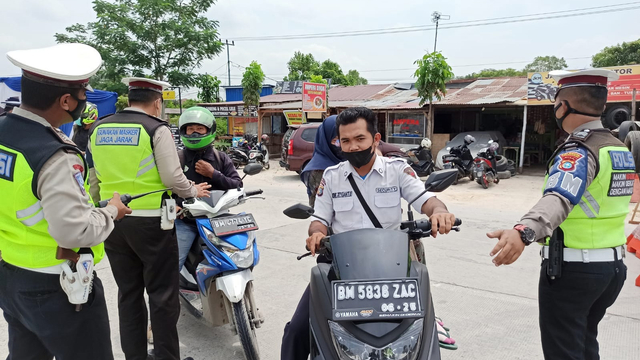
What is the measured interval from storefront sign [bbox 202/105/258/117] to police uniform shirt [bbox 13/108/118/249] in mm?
20647

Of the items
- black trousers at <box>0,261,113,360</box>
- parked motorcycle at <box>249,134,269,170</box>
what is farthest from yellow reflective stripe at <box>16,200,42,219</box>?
parked motorcycle at <box>249,134,269,170</box>

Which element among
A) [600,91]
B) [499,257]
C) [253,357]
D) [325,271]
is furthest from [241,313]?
[600,91]

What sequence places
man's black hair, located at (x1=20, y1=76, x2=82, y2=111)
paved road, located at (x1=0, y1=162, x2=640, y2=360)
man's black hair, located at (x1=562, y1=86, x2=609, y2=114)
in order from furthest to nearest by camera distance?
paved road, located at (x1=0, y1=162, x2=640, y2=360) → man's black hair, located at (x1=562, y1=86, x2=609, y2=114) → man's black hair, located at (x1=20, y1=76, x2=82, y2=111)

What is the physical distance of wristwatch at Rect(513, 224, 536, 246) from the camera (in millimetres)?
1773

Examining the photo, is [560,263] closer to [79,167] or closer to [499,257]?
[499,257]

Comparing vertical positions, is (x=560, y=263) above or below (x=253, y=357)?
above

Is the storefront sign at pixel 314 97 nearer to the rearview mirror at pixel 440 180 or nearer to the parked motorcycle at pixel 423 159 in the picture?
the parked motorcycle at pixel 423 159

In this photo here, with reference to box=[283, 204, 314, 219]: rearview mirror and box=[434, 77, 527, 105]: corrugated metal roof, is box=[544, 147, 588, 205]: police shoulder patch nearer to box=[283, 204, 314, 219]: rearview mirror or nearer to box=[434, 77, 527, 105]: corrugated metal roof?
box=[283, 204, 314, 219]: rearview mirror

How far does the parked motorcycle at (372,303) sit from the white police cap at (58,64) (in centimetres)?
131

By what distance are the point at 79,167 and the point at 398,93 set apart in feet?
61.2

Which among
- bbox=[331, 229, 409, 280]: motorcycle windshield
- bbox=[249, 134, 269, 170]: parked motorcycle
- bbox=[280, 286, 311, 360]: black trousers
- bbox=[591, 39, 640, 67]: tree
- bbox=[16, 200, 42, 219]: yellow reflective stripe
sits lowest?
bbox=[249, 134, 269, 170]: parked motorcycle

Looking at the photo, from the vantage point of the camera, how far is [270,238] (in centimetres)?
632

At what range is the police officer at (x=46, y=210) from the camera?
173 centimetres

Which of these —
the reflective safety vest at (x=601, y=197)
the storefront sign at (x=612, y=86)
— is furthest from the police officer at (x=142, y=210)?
the storefront sign at (x=612, y=86)
